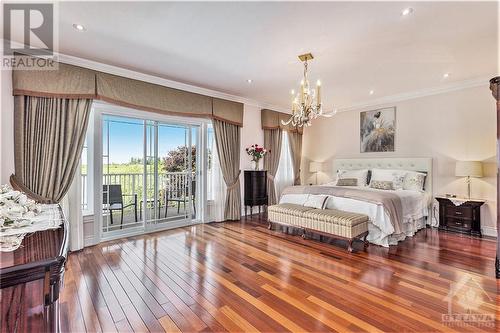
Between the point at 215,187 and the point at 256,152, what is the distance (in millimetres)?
1277

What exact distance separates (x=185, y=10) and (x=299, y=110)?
1.83m

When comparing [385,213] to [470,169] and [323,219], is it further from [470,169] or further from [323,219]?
[470,169]

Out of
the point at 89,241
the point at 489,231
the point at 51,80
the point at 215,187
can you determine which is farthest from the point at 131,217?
the point at 489,231

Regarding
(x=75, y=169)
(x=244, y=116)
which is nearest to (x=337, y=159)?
(x=244, y=116)

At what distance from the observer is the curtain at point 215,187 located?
5.12 metres

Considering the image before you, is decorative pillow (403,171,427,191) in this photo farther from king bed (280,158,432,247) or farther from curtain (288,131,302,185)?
curtain (288,131,302,185)

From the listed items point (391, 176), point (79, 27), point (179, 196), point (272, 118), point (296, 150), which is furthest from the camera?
point (296, 150)

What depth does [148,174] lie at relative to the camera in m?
4.39

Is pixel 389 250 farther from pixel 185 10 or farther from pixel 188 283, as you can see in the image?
pixel 185 10

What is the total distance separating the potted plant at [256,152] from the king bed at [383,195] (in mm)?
1153

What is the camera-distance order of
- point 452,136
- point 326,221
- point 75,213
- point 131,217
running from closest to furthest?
point 75,213, point 326,221, point 131,217, point 452,136

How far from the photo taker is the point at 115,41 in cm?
295

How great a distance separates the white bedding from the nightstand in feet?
0.95

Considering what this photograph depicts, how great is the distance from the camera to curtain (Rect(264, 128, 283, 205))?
19.9 feet
